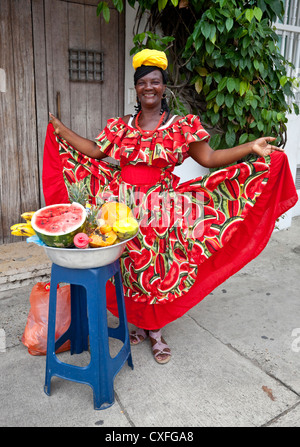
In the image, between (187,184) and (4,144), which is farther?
(4,144)

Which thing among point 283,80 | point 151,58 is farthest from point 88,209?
point 283,80

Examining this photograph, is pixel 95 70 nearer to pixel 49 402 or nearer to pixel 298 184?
pixel 49 402

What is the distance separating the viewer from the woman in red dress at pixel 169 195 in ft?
7.51

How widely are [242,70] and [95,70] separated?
137 centimetres

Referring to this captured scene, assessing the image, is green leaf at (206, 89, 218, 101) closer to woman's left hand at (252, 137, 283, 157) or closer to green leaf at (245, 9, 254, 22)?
green leaf at (245, 9, 254, 22)

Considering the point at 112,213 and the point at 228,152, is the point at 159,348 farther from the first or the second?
the point at 228,152

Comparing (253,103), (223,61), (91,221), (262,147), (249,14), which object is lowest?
(91,221)

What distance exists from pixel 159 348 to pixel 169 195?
981mm

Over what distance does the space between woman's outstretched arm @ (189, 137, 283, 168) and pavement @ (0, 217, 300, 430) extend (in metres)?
1.23

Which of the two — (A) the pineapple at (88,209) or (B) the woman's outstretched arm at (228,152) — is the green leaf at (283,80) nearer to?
(B) the woman's outstretched arm at (228,152)

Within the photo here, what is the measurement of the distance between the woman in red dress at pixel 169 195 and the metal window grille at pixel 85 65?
4.26 ft

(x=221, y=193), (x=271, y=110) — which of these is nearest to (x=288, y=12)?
(x=271, y=110)

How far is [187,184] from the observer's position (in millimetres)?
2438

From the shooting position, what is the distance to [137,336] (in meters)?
2.64
